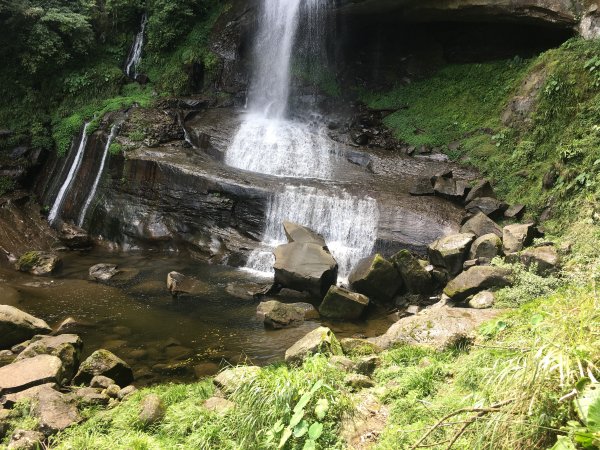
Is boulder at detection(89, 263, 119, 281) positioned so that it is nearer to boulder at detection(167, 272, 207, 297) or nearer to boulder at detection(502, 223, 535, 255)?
boulder at detection(167, 272, 207, 297)

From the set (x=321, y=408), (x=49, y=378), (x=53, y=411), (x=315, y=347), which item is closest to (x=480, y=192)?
(x=315, y=347)

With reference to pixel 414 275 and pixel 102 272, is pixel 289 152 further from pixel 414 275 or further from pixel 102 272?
pixel 414 275

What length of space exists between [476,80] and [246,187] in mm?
10809

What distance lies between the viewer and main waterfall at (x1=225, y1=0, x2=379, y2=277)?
40.2ft

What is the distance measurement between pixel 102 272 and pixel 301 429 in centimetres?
990

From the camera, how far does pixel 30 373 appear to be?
604 centimetres

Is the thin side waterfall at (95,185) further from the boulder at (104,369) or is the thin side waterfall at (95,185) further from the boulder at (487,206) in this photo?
the boulder at (487,206)

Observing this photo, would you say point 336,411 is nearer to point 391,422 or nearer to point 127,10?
point 391,422

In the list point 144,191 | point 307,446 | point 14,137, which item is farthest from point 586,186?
point 14,137

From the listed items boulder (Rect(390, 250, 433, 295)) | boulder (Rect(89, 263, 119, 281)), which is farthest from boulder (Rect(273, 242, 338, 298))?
boulder (Rect(89, 263, 119, 281))

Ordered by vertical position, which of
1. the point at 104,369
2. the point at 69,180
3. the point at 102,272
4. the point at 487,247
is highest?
the point at 487,247

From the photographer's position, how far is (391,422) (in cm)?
385

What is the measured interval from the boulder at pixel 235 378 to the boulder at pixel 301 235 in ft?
18.8

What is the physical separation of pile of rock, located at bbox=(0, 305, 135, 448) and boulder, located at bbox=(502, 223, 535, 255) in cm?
761
